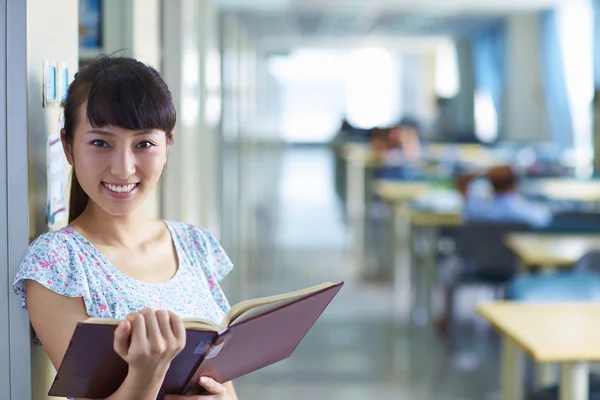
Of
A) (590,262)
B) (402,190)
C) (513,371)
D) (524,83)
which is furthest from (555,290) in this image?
(524,83)

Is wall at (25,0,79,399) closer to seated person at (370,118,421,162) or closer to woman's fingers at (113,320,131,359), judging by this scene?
woman's fingers at (113,320,131,359)

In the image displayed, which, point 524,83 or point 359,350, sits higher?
point 524,83

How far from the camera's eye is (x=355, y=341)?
6.01 meters

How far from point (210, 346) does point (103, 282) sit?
0.27 m

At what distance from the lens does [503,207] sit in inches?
228

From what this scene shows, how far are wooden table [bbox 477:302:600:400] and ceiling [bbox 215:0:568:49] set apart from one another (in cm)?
768

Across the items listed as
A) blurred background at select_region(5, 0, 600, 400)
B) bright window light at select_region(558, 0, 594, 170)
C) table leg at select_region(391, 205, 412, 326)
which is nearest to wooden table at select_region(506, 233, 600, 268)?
blurred background at select_region(5, 0, 600, 400)

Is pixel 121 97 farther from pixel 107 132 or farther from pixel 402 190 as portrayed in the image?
pixel 402 190

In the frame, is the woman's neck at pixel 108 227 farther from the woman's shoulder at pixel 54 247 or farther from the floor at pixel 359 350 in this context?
the floor at pixel 359 350

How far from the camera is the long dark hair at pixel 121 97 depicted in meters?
1.56

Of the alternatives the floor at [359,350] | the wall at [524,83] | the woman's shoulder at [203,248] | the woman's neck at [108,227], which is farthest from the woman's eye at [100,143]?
the wall at [524,83]

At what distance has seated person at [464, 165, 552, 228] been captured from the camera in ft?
18.9

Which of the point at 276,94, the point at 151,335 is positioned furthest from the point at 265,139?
the point at 151,335

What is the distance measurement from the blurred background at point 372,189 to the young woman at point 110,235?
0.15m
